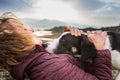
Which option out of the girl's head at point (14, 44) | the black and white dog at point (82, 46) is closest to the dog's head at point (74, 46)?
the black and white dog at point (82, 46)

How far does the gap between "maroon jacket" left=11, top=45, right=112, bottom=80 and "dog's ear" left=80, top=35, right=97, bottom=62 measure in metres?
0.07

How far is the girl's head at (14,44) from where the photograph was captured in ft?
10.2

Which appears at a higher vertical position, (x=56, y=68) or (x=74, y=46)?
(x=74, y=46)

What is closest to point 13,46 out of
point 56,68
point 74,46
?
point 56,68

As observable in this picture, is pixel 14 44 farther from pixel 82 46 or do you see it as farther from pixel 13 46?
pixel 82 46

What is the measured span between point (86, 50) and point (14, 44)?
25.5 inches

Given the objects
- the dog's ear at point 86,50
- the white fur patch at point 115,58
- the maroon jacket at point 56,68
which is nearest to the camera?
the maroon jacket at point 56,68

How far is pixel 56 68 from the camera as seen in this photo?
3014mm

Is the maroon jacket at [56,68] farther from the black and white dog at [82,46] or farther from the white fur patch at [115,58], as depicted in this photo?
the white fur patch at [115,58]

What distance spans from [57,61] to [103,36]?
598 mm

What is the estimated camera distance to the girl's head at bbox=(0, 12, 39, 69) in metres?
3.10

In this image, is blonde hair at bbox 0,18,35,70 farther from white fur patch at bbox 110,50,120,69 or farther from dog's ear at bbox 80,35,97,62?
white fur patch at bbox 110,50,120,69

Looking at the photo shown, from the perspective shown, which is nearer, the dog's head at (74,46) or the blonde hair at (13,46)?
the blonde hair at (13,46)

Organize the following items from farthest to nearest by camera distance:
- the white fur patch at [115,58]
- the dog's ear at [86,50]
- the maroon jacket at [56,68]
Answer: the white fur patch at [115,58], the dog's ear at [86,50], the maroon jacket at [56,68]
